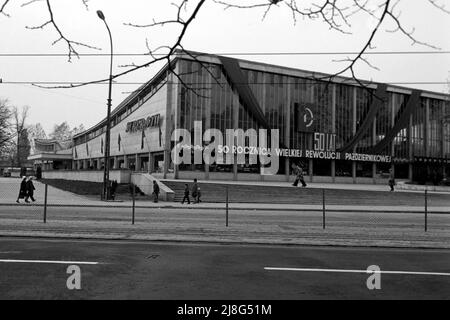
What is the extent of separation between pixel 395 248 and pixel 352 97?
188ft

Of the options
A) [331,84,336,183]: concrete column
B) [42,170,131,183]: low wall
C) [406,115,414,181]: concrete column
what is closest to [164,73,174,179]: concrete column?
[42,170,131,183]: low wall

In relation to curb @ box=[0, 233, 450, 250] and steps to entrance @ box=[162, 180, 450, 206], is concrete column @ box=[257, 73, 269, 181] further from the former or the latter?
curb @ box=[0, 233, 450, 250]

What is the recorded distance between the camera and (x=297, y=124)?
6016 centimetres

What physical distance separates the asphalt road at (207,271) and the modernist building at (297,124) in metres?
38.1

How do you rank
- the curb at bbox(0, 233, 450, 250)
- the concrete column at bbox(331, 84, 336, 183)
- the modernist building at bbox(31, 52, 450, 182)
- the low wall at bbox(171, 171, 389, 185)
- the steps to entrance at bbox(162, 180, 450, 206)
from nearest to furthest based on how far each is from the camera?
the curb at bbox(0, 233, 450, 250) < the steps to entrance at bbox(162, 180, 450, 206) < the low wall at bbox(171, 171, 389, 185) < the modernist building at bbox(31, 52, 450, 182) < the concrete column at bbox(331, 84, 336, 183)

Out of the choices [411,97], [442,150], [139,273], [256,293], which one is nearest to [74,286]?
[139,273]

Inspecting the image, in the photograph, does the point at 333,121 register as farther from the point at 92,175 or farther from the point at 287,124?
the point at 92,175

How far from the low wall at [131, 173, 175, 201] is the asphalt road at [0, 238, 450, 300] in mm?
20473

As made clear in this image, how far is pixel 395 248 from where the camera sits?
424 inches

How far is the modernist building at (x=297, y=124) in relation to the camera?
5344 centimetres

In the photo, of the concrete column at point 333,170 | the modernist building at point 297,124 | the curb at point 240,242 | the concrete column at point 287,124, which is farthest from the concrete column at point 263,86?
the curb at point 240,242

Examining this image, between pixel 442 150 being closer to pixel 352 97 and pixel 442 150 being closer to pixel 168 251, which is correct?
pixel 352 97

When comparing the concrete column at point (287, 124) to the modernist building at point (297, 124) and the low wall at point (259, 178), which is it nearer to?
the modernist building at point (297, 124)

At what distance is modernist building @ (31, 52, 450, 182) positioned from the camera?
5344 cm
